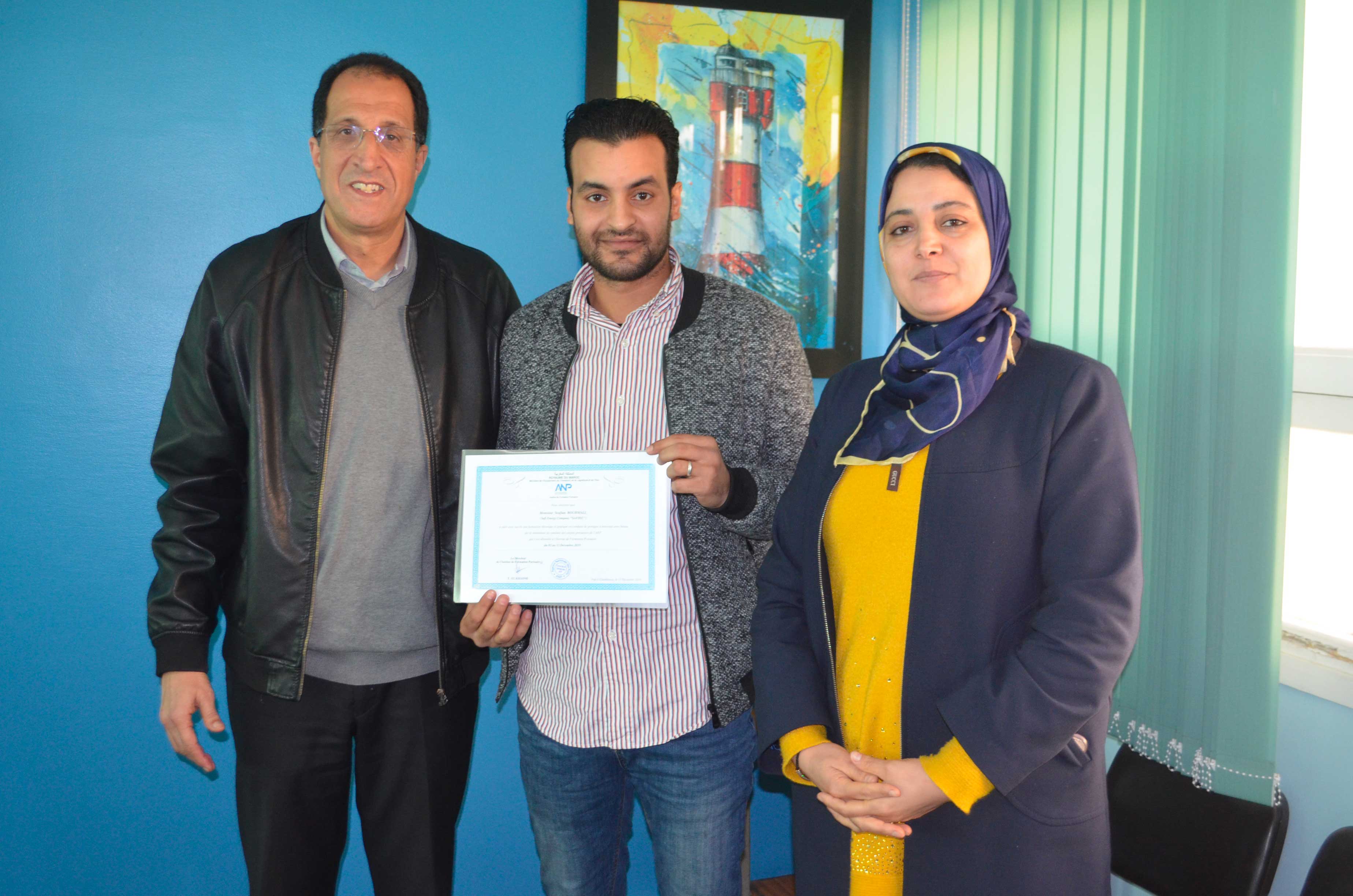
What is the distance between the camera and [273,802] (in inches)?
71.5

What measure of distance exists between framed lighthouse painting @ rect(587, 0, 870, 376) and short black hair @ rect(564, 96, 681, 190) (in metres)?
0.92

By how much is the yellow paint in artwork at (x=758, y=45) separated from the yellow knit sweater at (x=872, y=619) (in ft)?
5.76

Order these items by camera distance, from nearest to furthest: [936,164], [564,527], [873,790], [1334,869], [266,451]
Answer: [873,790] < [936,164] < [1334,869] < [564,527] < [266,451]

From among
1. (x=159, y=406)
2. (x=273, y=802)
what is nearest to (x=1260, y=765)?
(x=273, y=802)

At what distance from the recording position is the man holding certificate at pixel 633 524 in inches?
67.3

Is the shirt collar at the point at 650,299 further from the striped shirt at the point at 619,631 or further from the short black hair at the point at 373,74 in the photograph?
the short black hair at the point at 373,74

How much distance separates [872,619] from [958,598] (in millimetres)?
151

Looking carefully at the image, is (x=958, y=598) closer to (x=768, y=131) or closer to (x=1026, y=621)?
(x=1026, y=621)

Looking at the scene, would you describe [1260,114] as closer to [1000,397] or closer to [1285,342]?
[1285,342]

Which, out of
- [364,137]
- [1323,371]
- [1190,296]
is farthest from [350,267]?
[1323,371]

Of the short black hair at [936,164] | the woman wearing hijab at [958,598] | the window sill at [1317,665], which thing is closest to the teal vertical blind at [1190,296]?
the window sill at [1317,665]

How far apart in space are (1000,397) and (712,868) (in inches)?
43.0

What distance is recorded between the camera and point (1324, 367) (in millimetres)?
1947

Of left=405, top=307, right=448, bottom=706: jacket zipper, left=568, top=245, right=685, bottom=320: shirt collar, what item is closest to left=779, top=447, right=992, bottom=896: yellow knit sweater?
left=568, top=245, right=685, bottom=320: shirt collar
